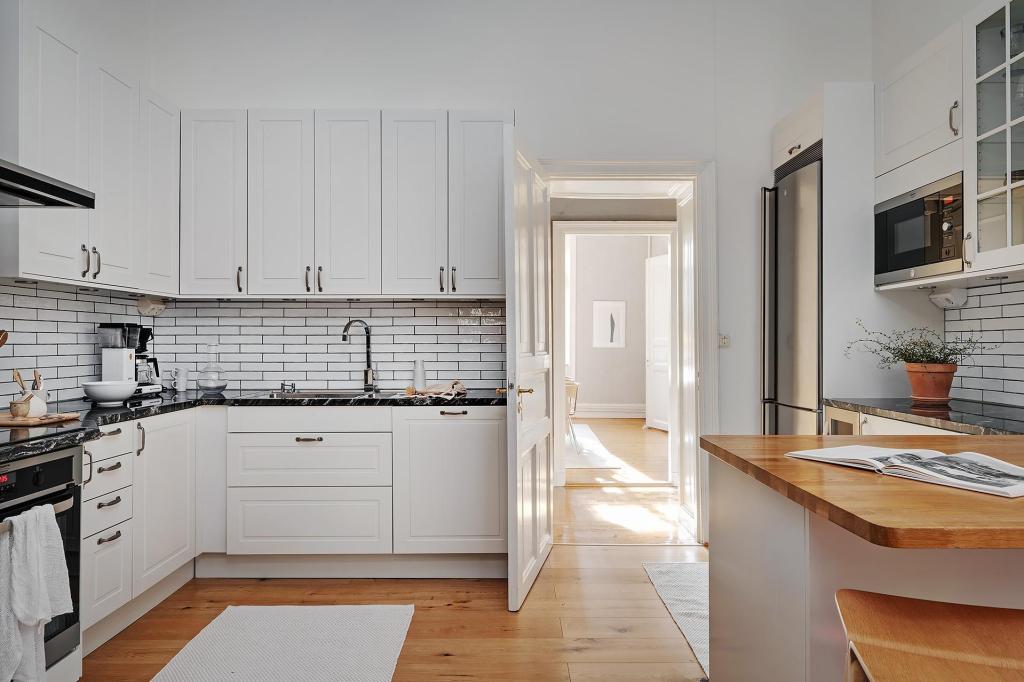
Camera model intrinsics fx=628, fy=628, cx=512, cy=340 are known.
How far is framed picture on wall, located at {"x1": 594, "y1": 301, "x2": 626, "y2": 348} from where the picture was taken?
9406mm

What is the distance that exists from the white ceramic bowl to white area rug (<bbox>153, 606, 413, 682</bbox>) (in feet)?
3.52

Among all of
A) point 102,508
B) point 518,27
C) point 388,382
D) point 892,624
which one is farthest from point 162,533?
point 518,27

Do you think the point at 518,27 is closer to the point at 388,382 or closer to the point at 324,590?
the point at 388,382

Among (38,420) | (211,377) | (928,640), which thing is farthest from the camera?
(211,377)

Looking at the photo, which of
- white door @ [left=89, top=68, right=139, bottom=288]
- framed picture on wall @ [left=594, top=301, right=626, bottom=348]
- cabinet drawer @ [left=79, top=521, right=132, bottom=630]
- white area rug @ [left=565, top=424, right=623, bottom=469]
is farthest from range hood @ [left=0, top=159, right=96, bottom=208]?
framed picture on wall @ [left=594, top=301, right=626, bottom=348]

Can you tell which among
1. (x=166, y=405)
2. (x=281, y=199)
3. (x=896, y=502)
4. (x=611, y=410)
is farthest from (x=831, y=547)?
(x=611, y=410)

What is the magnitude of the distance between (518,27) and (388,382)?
2.20m

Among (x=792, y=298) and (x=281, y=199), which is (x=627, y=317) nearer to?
(x=792, y=298)

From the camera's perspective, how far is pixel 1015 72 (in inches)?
88.5

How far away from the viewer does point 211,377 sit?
3502mm

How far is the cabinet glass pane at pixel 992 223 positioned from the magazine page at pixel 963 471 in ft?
4.63

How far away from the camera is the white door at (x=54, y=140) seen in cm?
233

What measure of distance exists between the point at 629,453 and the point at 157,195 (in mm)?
4830

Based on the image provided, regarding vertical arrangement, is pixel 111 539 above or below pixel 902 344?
below
